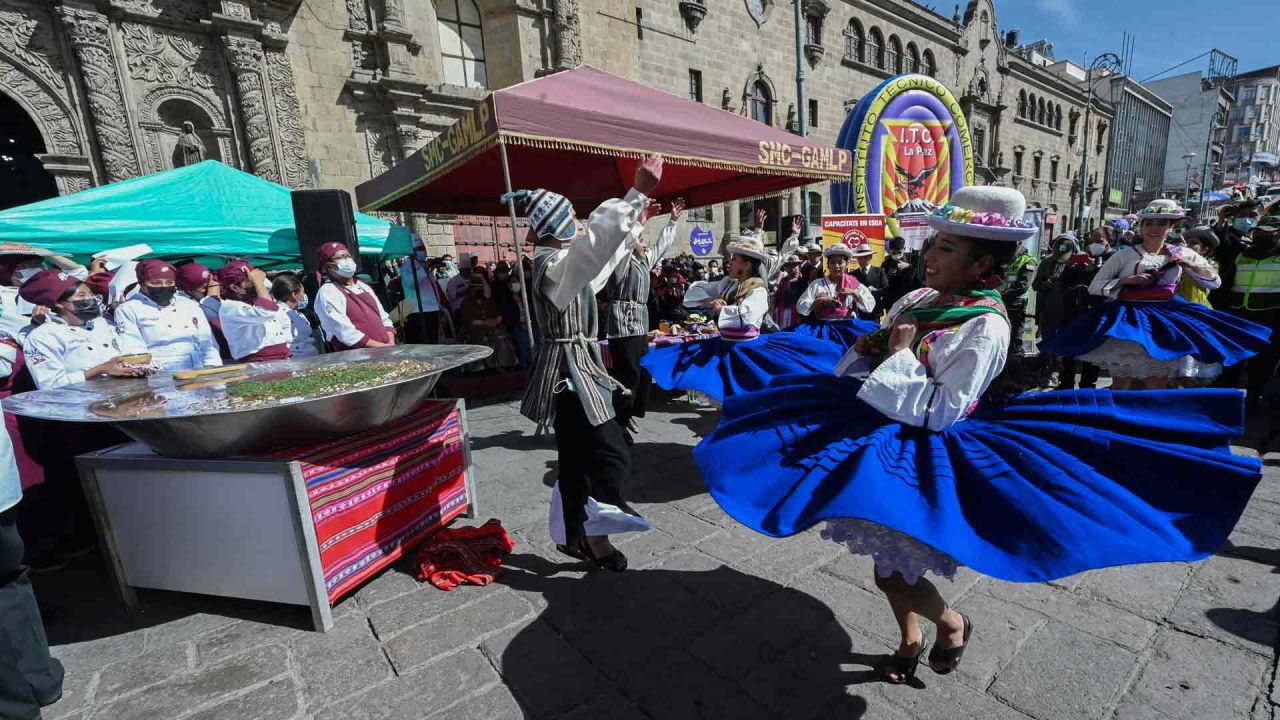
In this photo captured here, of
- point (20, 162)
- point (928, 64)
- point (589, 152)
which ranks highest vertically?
point (928, 64)

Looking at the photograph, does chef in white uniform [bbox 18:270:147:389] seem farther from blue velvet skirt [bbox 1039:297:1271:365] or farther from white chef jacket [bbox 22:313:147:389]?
blue velvet skirt [bbox 1039:297:1271:365]

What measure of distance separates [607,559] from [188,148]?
43.0 feet

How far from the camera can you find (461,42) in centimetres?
1499

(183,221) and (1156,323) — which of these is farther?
(183,221)

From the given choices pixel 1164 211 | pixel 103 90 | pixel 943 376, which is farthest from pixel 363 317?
pixel 103 90

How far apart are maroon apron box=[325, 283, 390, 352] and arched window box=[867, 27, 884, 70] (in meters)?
28.1

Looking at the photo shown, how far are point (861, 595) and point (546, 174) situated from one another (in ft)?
21.5

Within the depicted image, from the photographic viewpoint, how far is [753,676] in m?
2.13

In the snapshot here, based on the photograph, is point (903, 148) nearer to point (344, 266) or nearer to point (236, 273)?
point (344, 266)

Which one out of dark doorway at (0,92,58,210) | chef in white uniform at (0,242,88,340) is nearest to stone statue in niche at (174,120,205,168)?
dark doorway at (0,92,58,210)

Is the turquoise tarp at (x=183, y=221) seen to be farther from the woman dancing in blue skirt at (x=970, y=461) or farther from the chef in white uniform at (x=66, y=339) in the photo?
the woman dancing in blue skirt at (x=970, y=461)

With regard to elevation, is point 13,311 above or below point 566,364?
above

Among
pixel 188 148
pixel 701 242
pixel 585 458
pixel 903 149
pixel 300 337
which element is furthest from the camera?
pixel 701 242

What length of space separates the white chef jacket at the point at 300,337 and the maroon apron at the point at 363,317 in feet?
1.39
